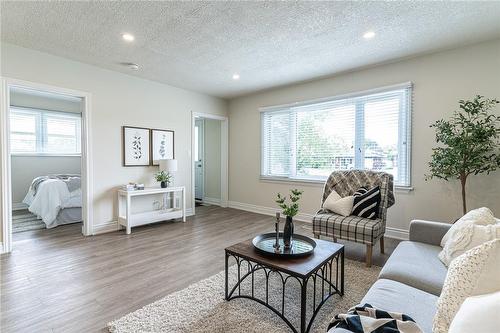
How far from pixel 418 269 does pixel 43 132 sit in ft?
24.5

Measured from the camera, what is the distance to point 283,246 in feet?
6.59

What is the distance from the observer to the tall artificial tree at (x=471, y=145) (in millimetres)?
2701

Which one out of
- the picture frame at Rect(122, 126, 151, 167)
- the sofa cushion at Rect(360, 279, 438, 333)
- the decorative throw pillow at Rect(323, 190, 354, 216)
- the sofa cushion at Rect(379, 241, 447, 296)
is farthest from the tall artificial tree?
the picture frame at Rect(122, 126, 151, 167)

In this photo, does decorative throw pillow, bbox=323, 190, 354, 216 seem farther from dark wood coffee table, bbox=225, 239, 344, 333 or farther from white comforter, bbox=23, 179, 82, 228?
white comforter, bbox=23, 179, 82, 228

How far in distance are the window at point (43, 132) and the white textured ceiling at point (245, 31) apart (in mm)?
3351

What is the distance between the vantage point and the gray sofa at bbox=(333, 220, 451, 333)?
1.26m

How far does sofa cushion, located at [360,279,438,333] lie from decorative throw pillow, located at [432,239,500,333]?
0.39 ft

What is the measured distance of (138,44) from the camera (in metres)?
3.03

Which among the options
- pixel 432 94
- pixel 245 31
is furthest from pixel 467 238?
pixel 245 31

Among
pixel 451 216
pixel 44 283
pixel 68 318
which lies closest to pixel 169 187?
pixel 44 283

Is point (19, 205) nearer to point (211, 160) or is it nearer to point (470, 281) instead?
point (211, 160)

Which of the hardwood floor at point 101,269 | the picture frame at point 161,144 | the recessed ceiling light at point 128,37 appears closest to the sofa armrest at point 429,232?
the hardwood floor at point 101,269

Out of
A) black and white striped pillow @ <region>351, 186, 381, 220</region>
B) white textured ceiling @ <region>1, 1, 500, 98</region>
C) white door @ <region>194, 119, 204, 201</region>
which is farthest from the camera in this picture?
white door @ <region>194, 119, 204, 201</region>

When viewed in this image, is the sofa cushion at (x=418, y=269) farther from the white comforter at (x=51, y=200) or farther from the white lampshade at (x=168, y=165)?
the white comforter at (x=51, y=200)
